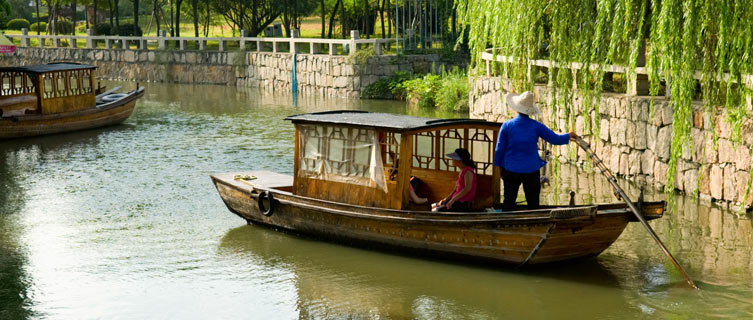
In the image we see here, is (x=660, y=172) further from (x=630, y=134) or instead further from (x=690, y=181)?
(x=630, y=134)

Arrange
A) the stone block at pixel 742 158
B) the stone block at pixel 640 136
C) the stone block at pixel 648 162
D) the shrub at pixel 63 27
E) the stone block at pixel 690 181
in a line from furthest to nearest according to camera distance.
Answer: the shrub at pixel 63 27 < the stone block at pixel 640 136 < the stone block at pixel 648 162 < the stone block at pixel 690 181 < the stone block at pixel 742 158

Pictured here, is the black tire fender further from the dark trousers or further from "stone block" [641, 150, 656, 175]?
"stone block" [641, 150, 656, 175]

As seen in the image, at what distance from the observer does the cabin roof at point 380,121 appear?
34.1 ft

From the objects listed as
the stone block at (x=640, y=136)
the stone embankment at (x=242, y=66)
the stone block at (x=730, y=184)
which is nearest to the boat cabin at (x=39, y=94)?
the stone embankment at (x=242, y=66)

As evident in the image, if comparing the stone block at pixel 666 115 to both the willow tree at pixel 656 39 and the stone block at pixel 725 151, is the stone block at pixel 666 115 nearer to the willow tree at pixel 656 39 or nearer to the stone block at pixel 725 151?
the stone block at pixel 725 151

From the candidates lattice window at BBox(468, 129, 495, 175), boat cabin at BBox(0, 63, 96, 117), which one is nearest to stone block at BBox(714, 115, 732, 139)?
lattice window at BBox(468, 129, 495, 175)

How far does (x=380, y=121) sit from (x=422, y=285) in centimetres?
211

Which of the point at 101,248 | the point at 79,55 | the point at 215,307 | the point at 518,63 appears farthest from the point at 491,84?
the point at 79,55

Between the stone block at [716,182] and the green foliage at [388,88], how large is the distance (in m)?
18.7

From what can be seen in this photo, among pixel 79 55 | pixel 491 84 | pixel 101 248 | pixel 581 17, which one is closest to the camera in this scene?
pixel 581 17

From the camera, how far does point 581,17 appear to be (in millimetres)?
10859

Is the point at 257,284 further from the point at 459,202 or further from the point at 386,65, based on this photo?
the point at 386,65

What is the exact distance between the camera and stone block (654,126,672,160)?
13.7 metres

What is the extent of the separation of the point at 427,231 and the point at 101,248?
13.8 feet
